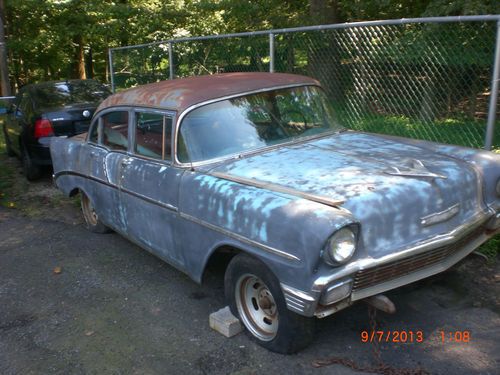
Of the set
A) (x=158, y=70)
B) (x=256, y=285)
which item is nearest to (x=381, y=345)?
(x=256, y=285)

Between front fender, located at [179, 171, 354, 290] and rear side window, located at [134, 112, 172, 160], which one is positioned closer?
front fender, located at [179, 171, 354, 290]

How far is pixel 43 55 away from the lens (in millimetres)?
23859

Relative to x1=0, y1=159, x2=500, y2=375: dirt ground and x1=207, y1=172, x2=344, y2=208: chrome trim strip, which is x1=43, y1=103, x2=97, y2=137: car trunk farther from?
x1=207, y1=172, x2=344, y2=208: chrome trim strip

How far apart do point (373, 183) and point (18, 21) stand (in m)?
21.8

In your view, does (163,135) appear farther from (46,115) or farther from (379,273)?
(46,115)

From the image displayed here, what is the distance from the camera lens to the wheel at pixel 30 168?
782cm

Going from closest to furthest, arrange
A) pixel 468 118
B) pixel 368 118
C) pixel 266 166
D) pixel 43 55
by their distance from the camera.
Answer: pixel 266 166
pixel 468 118
pixel 368 118
pixel 43 55

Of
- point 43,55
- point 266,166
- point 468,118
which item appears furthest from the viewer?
point 43,55

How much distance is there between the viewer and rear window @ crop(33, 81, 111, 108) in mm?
7867

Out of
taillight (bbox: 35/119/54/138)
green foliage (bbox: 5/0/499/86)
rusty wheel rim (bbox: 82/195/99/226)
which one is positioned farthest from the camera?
green foliage (bbox: 5/0/499/86)

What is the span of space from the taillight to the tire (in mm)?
5175

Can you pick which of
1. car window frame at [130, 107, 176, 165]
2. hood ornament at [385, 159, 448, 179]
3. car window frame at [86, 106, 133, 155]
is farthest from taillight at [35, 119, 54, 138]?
hood ornament at [385, 159, 448, 179]

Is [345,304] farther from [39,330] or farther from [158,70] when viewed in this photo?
[158,70]

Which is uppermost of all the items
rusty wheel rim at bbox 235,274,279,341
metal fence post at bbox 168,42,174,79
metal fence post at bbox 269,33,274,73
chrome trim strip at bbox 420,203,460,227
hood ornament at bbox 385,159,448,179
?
metal fence post at bbox 269,33,274,73
